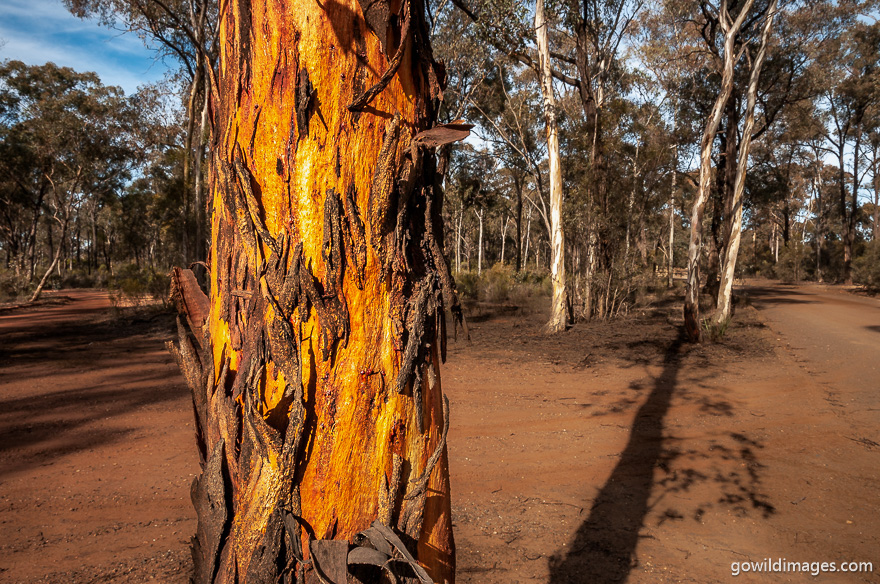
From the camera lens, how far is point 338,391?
1.00 m

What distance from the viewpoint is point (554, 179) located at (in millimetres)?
10750

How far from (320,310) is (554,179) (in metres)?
10.3

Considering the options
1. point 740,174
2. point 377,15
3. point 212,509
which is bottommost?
point 212,509

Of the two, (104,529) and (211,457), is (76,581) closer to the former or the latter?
(104,529)

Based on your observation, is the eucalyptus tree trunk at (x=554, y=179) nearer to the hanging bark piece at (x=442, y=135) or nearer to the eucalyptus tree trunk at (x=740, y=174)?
the eucalyptus tree trunk at (x=740, y=174)

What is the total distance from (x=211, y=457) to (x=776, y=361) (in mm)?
8764

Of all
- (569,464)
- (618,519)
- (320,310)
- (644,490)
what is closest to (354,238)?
(320,310)

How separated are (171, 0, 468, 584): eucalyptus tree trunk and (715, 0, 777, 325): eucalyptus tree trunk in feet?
33.1

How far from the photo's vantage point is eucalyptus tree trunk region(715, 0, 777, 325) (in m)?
9.72

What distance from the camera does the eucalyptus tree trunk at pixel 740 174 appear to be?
9.72 m

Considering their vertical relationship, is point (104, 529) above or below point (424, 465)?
below

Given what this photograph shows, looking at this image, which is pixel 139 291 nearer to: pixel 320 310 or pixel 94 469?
pixel 94 469

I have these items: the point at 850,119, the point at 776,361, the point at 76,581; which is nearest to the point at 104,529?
the point at 76,581

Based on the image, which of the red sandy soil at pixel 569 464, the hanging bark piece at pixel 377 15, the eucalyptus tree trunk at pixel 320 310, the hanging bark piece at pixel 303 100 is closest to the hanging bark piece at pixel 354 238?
the eucalyptus tree trunk at pixel 320 310
